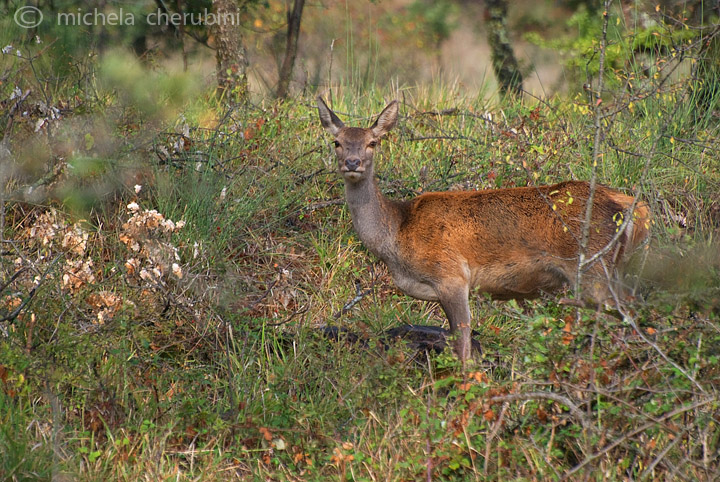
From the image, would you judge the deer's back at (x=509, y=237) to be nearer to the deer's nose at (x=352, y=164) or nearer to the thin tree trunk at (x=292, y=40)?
the deer's nose at (x=352, y=164)

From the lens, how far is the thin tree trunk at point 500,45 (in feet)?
38.0

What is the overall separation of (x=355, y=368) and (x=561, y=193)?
1855 millimetres

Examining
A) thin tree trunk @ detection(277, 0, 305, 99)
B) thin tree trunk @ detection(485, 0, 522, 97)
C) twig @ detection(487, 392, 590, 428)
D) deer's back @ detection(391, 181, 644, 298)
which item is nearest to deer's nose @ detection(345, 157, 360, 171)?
deer's back @ detection(391, 181, 644, 298)

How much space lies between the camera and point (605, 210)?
588cm

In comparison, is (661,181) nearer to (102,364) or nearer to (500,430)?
(500,430)

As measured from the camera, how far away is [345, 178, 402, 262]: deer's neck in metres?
6.20

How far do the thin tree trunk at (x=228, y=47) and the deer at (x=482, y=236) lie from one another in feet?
10.2

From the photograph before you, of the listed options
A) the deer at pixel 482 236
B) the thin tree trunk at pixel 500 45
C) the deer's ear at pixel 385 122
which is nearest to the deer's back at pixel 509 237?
the deer at pixel 482 236

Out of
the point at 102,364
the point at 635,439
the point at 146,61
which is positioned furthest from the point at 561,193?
the point at 146,61

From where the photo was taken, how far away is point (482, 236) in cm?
602

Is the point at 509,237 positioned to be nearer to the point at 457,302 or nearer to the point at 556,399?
the point at 457,302

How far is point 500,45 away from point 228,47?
4116mm

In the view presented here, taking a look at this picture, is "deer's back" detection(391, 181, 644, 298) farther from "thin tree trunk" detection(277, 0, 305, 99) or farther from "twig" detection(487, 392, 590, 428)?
"thin tree trunk" detection(277, 0, 305, 99)

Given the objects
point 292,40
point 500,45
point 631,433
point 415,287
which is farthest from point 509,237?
point 500,45
